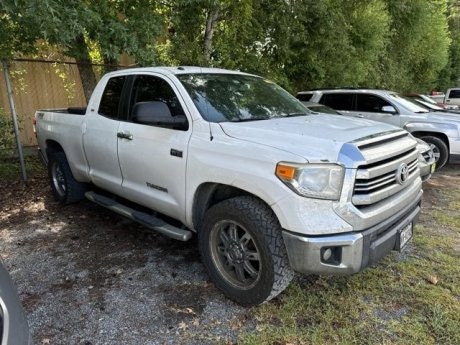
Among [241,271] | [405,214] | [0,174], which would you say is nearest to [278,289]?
[241,271]

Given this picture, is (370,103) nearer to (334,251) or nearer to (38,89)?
(334,251)

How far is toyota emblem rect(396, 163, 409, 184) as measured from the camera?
3137mm

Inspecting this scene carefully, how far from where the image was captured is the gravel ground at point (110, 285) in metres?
2.95

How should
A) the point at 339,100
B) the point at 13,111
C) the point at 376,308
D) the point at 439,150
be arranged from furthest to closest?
1. the point at 339,100
2. the point at 439,150
3. the point at 13,111
4. the point at 376,308

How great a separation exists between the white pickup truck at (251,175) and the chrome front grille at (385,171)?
10 mm

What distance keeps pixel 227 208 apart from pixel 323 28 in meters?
9.37

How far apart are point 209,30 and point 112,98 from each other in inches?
214

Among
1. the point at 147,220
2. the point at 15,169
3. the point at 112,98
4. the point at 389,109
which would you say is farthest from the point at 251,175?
the point at 389,109

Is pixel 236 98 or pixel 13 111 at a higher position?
pixel 236 98

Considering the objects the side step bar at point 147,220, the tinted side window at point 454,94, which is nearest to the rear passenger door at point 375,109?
the side step bar at point 147,220

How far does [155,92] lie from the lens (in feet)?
13.3

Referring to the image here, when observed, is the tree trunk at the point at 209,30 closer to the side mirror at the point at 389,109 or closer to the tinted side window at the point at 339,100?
the tinted side window at the point at 339,100

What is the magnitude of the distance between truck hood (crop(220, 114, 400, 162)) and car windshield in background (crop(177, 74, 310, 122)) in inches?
8.6

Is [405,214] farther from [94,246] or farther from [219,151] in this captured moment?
[94,246]
